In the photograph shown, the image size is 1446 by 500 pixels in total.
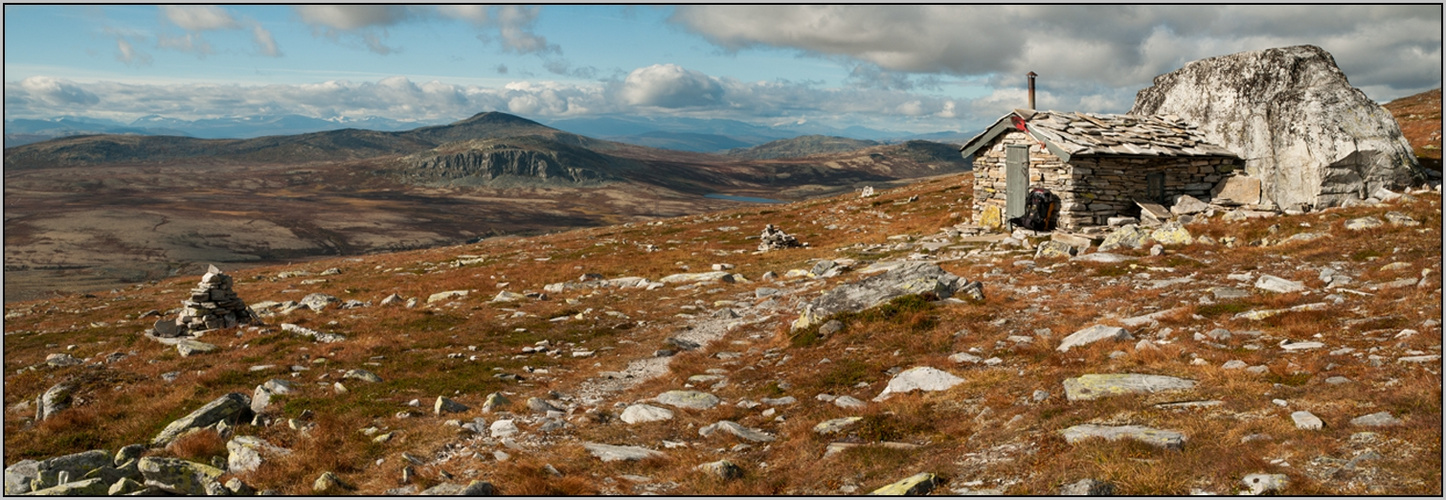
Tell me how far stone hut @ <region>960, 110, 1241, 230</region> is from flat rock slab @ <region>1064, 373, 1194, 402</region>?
18357 millimetres

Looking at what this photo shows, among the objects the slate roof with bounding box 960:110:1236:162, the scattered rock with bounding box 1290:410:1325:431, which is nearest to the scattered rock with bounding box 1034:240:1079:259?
the slate roof with bounding box 960:110:1236:162

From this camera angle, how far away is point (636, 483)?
8250 mm

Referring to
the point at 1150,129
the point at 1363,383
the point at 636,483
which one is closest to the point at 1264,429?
the point at 1363,383

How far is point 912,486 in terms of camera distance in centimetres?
689

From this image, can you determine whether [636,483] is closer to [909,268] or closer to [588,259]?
[909,268]

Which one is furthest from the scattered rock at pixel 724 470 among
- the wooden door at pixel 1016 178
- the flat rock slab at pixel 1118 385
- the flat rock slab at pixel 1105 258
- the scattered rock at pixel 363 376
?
the wooden door at pixel 1016 178

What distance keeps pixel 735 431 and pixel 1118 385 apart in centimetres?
481

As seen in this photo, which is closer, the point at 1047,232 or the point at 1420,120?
the point at 1047,232

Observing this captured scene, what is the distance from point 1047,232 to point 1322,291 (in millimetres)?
14201

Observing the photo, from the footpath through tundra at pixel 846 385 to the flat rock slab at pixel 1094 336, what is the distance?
0.05 metres

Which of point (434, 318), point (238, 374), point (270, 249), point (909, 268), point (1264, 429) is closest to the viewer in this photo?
point (1264, 429)

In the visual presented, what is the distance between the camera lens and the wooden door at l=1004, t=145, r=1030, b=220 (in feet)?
93.8

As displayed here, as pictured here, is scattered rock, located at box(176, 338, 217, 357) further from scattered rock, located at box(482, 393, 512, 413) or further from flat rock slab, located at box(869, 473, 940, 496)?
flat rock slab, located at box(869, 473, 940, 496)

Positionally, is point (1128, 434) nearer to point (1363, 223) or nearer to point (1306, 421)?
point (1306, 421)
